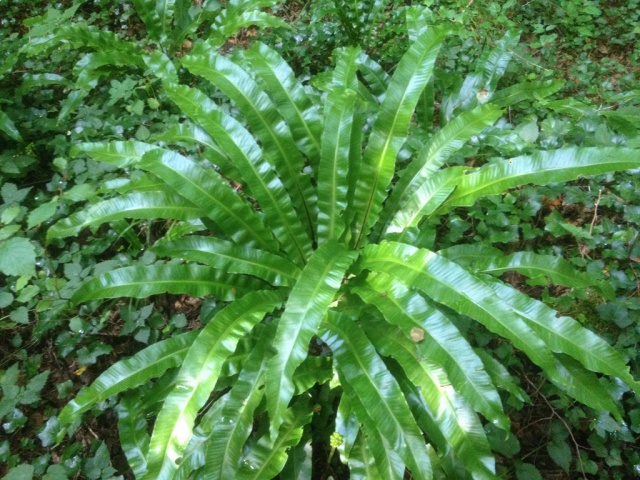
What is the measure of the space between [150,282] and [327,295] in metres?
0.77

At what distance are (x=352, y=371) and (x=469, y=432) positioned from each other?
0.46 meters

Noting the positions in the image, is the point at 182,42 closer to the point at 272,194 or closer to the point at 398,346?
the point at 272,194

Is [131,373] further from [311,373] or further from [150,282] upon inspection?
[311,373]

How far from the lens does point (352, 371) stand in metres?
1.71

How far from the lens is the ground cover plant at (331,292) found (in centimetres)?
162

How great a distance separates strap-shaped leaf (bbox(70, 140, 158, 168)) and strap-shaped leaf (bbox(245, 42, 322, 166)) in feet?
2.18

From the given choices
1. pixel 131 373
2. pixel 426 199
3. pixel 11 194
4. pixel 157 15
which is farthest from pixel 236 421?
pixel 157 15

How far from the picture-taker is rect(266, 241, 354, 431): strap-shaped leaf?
4.80 ft

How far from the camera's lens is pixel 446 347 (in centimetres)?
153

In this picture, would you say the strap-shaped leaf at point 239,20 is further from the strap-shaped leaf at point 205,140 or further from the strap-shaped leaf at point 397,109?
the strap-shaped leaf at point 397,109

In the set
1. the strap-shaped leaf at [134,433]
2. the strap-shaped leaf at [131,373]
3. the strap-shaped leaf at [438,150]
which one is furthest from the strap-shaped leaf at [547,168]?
the strap-shaped leaf at [134,433]

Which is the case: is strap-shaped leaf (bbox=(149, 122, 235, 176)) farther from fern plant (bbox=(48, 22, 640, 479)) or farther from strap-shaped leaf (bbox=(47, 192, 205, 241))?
strap-shaped leaf (bbox=(47, 192, 205, 241))

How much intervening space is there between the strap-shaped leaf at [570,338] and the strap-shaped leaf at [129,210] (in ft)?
4.60

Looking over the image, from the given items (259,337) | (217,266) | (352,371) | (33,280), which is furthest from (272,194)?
(33,280)
